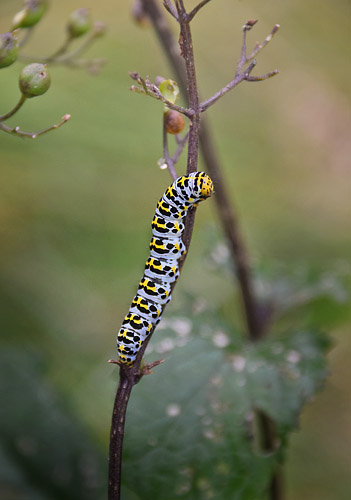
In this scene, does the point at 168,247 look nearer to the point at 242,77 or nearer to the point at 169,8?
the point at 242,77

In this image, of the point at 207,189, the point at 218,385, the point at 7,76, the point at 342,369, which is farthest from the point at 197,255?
the point at 207,189

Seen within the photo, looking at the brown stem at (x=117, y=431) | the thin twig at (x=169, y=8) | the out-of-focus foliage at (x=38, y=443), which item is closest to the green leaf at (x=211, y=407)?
the brown stem at (x=117, y=431)

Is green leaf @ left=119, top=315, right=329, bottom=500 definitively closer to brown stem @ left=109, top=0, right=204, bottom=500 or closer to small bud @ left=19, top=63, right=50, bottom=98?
brown stem @ left=109, top=0, right=204, bottom=500

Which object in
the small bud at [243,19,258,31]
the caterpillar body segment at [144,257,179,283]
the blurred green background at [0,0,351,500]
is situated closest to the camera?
the small bud at [243,19,258,31]

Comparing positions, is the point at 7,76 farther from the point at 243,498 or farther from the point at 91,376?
the point at 243,498

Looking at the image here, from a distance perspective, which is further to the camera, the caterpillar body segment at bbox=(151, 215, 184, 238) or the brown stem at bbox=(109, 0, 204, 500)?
the caterpillar body segment at bbox=(151, 215, 184, 238)

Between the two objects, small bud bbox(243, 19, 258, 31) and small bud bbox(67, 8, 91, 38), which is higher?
small bud bbox(67, 8, 91, 38)

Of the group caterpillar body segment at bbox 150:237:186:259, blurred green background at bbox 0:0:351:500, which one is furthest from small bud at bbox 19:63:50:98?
blurred green background at bbox 0:0:351:500
